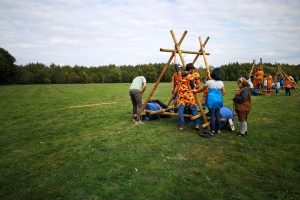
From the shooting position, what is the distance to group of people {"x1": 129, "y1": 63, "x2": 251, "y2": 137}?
896cm

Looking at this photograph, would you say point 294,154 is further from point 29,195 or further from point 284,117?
point 29,195

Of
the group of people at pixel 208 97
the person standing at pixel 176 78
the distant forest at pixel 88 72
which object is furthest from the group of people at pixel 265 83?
the distant forest at pixel 88 72

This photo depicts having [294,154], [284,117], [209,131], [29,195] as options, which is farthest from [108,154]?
[284,117]

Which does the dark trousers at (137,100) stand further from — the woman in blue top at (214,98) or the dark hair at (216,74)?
the dark hair at (216,74)

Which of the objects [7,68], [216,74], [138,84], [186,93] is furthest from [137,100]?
[7,68]

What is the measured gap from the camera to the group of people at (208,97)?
29.4ft

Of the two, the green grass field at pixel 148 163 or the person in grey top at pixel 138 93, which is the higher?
the person in grey top at pixel 138 93

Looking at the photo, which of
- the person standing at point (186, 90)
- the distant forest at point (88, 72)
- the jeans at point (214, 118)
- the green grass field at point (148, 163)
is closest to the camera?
the green grass field at point (148, 163)

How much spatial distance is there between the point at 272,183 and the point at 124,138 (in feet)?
15.9

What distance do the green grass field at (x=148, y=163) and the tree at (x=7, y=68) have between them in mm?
63580

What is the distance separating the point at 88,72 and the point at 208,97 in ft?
260

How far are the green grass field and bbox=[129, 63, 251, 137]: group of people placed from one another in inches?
21.1

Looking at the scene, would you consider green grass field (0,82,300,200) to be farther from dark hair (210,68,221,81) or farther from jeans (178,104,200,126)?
dark hair (210,68,221,81)

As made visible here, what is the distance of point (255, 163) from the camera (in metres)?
6.41
